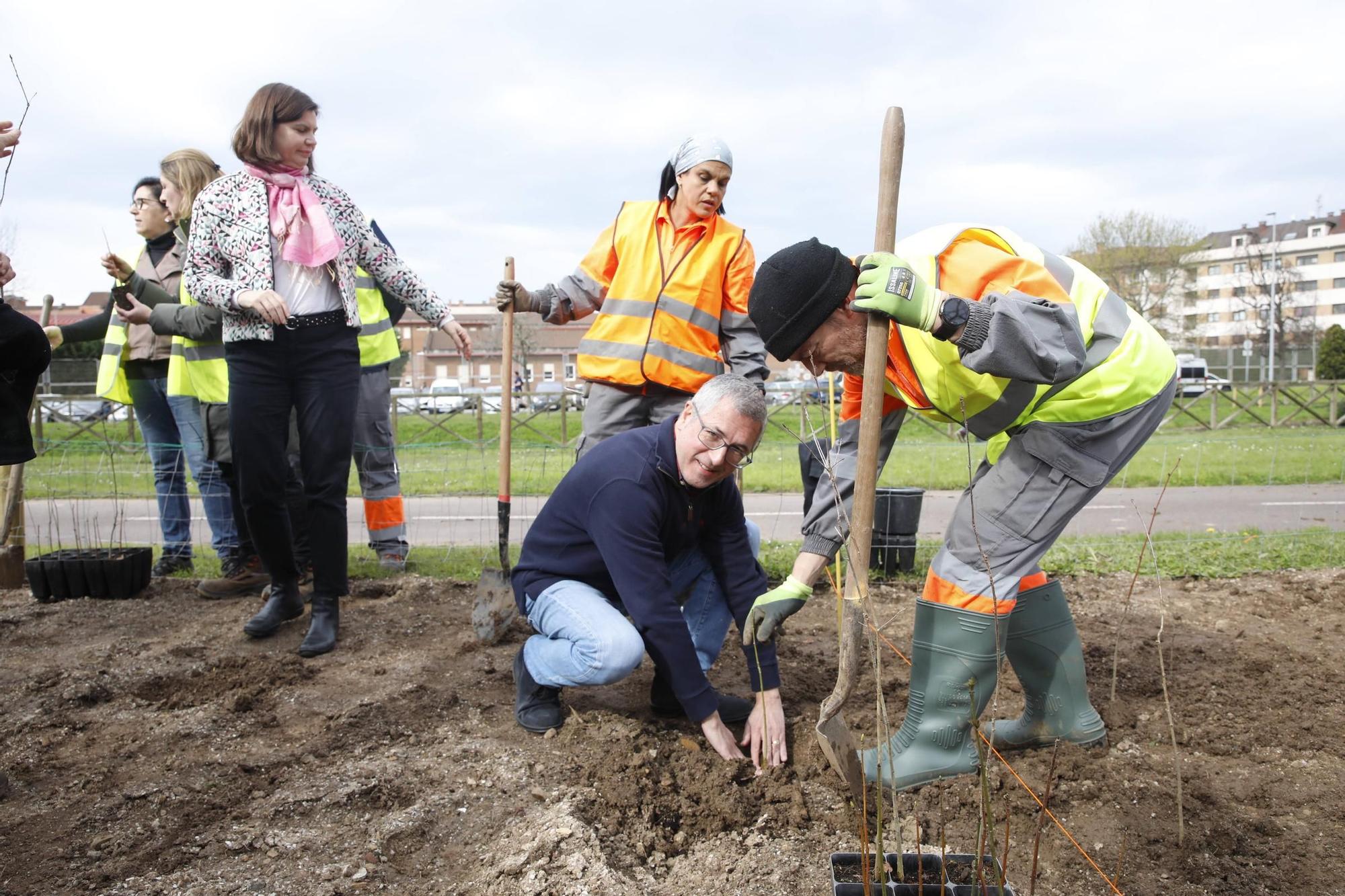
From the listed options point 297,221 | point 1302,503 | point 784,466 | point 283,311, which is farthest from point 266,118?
point 1302,503

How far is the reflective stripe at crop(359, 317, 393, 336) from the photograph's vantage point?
192 inches

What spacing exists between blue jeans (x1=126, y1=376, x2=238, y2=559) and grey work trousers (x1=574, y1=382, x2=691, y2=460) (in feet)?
7.07

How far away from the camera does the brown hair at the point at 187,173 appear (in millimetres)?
4219

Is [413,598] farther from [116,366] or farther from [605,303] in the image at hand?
[116,366]

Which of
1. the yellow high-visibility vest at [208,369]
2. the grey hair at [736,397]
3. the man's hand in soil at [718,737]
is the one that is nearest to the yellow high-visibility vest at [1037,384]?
the grey hair at [736,397]

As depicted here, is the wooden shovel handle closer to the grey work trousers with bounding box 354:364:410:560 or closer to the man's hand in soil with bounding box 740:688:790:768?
the man's hand in soil with bounding box 740:688:790:768

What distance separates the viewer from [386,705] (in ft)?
10.3

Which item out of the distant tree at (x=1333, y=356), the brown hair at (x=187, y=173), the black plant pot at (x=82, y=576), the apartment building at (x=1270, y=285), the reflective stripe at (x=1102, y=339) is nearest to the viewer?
the reflective stripe at (x=1102, y=339)

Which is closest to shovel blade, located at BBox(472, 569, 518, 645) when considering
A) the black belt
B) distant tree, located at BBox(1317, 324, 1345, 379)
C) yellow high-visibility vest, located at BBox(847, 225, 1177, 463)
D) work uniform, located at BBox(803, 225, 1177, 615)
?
the black belt

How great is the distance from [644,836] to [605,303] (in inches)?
90.6

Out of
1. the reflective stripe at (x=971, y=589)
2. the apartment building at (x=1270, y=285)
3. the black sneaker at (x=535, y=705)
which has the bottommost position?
the black sneaker at (x=535, y=705)

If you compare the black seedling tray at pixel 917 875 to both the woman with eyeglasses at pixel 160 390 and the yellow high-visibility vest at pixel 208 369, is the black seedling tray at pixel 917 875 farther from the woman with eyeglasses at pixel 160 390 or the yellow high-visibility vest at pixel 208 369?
the woman with eyeglasses at pixel 160 390

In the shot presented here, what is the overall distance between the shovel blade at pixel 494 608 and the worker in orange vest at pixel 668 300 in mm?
681

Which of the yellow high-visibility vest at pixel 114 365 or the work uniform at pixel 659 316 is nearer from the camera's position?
the work uniform at pixel 659 316
